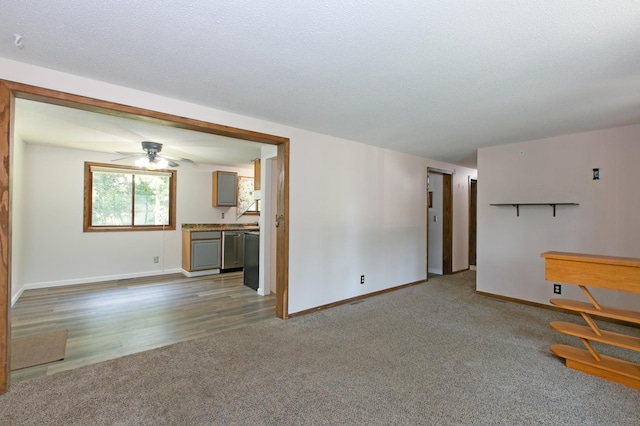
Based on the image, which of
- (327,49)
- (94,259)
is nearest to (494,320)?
(327,49)

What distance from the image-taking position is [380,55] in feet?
6.33

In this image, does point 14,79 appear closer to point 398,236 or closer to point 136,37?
point 136,37

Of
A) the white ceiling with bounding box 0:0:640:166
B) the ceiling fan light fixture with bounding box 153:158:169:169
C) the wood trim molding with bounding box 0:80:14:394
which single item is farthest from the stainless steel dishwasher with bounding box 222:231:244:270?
the wood trim molding with bounding box 0:80:14:394

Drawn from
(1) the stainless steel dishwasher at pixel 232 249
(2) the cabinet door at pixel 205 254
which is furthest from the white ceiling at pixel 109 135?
(2) the cabinet door at pixel 205 254

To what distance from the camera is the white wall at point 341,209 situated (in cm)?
331

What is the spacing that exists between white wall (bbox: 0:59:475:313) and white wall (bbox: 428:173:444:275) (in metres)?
0.99

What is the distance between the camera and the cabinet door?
567 centimetres

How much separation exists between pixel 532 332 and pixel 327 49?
353 centimetres

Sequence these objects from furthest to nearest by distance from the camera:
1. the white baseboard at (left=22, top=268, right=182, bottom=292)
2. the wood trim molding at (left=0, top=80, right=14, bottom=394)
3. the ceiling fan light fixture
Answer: the white baseboard at (left=22, top=268, right=182, bottom=292) → the ceiling fan light fixture → the wood trim molding at (left=0, top=80, right=14, bottom=394)

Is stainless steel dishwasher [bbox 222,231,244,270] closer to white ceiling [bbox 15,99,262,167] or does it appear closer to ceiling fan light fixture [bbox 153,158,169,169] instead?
white ceiling [bbox 15,99,262,167]

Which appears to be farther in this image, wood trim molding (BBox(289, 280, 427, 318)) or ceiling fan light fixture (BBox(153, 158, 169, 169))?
ceiling fan light fixture (BBox(153, 158, 169, 169))

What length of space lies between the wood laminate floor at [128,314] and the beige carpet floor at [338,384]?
0.85ft

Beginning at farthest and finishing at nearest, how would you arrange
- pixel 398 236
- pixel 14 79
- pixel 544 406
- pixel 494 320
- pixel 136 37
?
pixel 398 236 < pixel 494 320 < pixel 14 79 < pixel 544 406 < pixel 136 37

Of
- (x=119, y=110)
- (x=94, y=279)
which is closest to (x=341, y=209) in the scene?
(x=119, y=110)
